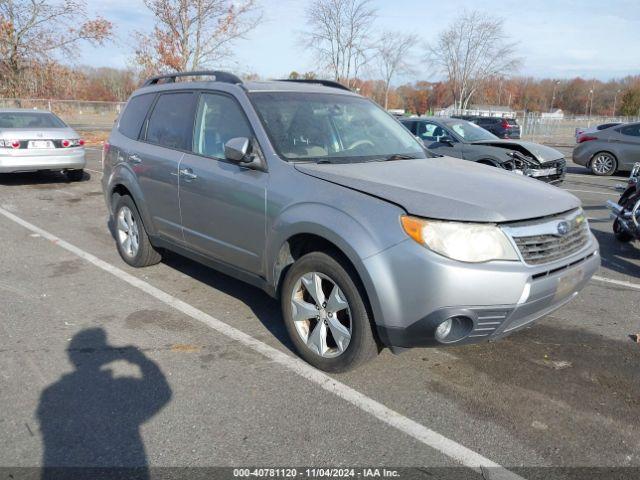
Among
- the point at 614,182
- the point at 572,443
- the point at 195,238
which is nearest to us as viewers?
the point at 572,443

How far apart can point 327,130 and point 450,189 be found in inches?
51.1

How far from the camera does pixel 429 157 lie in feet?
14.3

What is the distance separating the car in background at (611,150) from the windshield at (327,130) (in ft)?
40.2

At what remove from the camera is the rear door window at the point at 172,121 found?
15.0ft

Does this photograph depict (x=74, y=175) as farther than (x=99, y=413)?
Yes

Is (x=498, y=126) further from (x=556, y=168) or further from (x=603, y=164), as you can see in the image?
(x=556, y=168)

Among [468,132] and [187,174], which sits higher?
[468,132]

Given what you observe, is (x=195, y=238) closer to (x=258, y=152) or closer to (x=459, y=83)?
(x=258, y=152)

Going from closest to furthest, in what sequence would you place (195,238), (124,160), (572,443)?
(572,443) < (195,238) < (124,160)

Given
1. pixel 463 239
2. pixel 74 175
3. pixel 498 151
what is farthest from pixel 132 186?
pixel 74 175

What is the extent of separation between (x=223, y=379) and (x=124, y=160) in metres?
2.95

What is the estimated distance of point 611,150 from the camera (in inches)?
572

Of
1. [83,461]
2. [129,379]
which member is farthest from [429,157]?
[83,461]

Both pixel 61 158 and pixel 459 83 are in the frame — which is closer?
pixel 61 158
